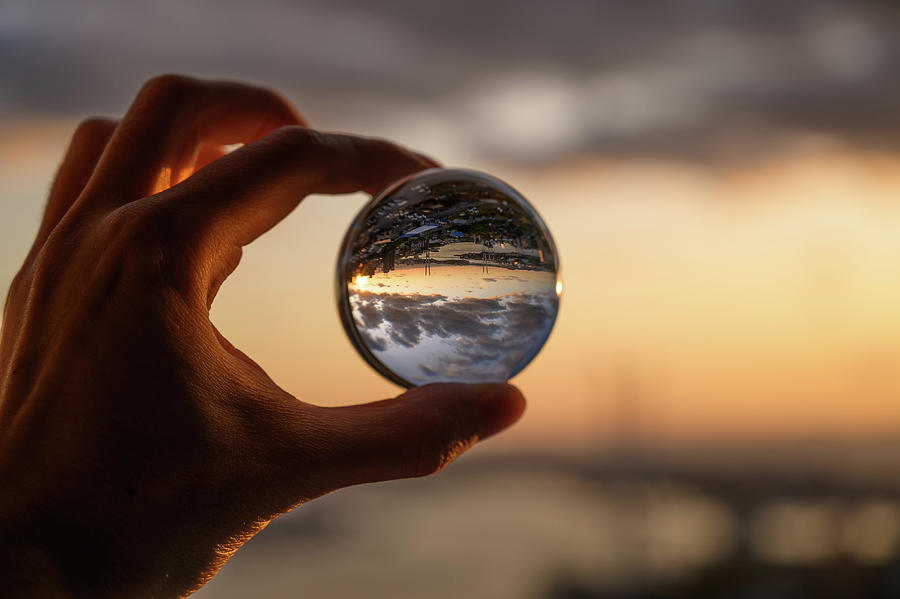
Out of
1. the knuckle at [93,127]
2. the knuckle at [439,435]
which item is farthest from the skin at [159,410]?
the knuckle at [93,127]

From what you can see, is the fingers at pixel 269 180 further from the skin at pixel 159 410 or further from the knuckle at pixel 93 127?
the knuckle at pixel 93 127

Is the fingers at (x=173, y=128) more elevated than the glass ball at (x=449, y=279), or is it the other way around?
the fingers at (x=173, y=128)

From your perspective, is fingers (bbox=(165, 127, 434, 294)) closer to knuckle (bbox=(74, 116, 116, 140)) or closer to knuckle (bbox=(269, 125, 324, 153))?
knuckle (bbox=(269, 125, 324, 153))

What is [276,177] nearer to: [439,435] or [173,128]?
[173,128]

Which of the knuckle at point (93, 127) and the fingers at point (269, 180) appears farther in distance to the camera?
the knuckle at point (93, 127)

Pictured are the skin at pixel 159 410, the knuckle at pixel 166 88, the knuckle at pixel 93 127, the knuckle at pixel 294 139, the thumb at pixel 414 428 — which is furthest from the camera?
the knuckle at pixel 93 127

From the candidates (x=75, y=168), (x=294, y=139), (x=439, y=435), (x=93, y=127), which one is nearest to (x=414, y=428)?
(x=439, y=435)

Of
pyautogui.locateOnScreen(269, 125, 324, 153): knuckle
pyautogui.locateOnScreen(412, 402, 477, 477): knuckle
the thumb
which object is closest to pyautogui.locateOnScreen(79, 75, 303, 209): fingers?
pyautogui.locateOnScreen(269, 125, 324, 153): knuckle
